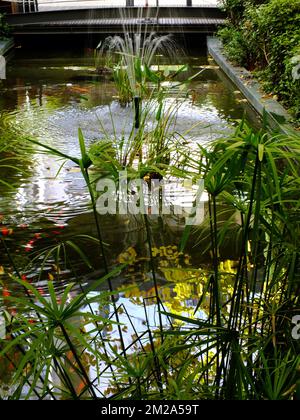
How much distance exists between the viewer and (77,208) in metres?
5.14

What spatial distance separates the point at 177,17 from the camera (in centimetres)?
1542

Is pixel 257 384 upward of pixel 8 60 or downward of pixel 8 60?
downward

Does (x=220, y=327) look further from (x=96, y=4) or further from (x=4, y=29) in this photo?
(x=96, y=4)

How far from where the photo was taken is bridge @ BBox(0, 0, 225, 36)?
14.4 metres

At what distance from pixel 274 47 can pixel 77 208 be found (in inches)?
167

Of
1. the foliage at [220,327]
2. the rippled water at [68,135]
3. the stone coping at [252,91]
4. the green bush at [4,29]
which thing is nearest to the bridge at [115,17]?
the green bush at [4,29]

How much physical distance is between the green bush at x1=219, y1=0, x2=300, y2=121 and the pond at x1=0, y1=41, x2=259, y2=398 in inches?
18.5

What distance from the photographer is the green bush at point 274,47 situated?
7.37 metres

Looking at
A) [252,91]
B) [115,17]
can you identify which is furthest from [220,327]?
[115,17]

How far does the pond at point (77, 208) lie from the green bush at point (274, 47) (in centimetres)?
47
